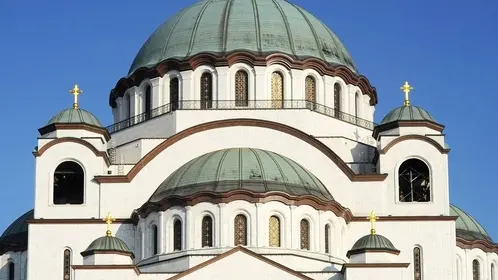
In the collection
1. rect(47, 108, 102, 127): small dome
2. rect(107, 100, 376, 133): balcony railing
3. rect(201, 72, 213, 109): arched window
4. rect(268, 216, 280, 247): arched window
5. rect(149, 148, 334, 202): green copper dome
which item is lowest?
rect(268, 216, 280, 247): arched window

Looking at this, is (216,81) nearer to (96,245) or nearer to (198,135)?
(198,135)

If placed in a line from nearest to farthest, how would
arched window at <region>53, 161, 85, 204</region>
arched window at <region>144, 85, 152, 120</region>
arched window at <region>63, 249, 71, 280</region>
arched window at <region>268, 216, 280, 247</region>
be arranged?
arched window at <region>268, 216, 280, 247</region> → arched window at <region>63, 249, 71, 280</region> → arched window at <region>53, 161, 85, 204</region> → arched window at <region>144, 85, 152, 120</region>

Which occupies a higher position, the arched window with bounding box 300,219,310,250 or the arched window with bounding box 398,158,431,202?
the arched window with bounding box 398,158,431,202

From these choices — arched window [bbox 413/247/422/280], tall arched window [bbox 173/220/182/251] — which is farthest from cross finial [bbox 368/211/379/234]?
tall arched window [bbox 173/220/182/251]

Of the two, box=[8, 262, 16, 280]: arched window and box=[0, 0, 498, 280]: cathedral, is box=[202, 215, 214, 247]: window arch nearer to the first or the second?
box=[0, 0, 498, 280]: cathedral

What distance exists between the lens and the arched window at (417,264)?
58438mm

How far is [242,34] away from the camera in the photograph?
65.4 meters

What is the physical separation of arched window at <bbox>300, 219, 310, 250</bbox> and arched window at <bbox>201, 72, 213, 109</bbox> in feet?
27.1

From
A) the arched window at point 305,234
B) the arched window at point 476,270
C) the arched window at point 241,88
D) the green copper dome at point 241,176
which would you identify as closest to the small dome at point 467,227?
the arched window at point 476,270

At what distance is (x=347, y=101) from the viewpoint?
65.5 meters

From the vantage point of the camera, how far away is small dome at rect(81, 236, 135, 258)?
5431 cm

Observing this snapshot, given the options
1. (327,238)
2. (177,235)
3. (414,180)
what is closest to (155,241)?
(177,235)

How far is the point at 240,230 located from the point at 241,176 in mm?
2200

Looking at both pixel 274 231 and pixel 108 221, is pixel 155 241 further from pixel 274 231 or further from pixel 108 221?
pixel 274 231
